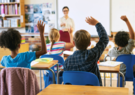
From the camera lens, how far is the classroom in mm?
1381

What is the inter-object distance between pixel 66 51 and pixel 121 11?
7.48ft

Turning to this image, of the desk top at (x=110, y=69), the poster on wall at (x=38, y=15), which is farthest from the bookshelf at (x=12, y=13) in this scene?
the desk top at (x=110, y=69)

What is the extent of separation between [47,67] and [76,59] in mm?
576

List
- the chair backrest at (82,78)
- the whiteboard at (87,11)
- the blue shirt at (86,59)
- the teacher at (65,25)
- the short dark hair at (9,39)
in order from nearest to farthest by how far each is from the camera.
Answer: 1. the chair backrest at (82,78)
2. the blue shirt at (86,59)
3. the short dark hair at (9,39)
4. the teacher at (65,25)
5. the whiteboard at (87,11)

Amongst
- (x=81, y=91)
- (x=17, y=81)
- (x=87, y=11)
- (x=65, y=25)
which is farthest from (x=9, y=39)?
(x=87, y=11)

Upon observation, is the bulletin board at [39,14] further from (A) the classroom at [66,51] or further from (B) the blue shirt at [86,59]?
(B) the blue shirt at [86,59]

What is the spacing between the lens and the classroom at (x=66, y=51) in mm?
1381

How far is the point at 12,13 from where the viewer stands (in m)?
5.26

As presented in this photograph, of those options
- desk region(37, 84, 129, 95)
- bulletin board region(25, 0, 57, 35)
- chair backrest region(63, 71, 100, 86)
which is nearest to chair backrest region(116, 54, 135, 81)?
chair backrest region(63, 71, 100, 86)

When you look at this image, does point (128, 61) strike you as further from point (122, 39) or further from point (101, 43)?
point (101, 43)

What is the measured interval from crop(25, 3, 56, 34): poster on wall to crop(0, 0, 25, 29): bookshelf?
0.14 metres

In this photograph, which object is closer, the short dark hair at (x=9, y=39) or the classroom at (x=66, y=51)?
the classroom at (x=66, y=51)

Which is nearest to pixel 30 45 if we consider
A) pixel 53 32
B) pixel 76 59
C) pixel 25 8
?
pixel 25 8

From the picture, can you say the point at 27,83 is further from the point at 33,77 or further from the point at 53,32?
the point at 53,32
